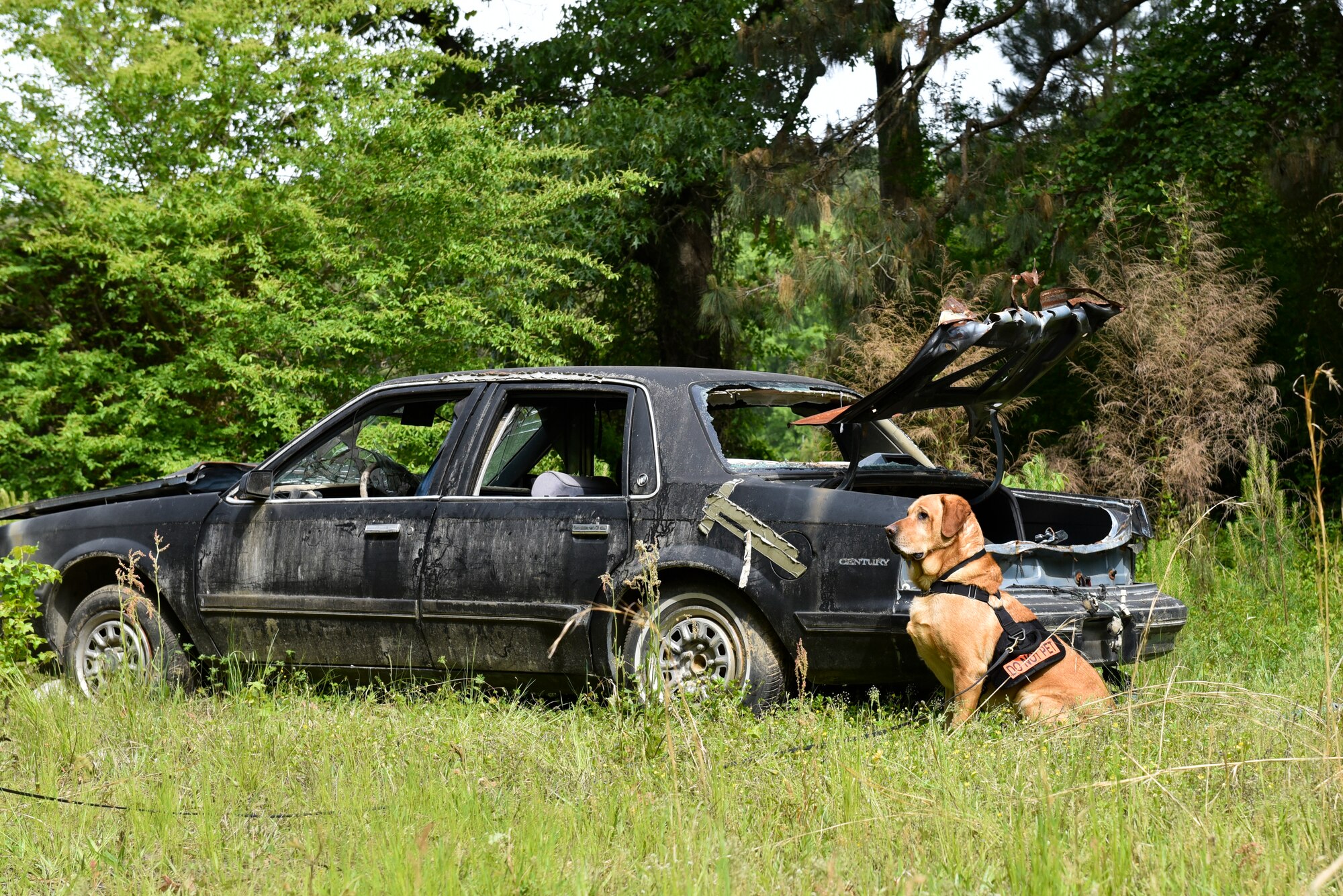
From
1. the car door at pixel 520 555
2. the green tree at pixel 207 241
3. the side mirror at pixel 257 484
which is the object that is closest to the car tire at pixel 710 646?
the car door at pixel 520 555

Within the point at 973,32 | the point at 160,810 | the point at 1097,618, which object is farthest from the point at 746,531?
the point at 973,32

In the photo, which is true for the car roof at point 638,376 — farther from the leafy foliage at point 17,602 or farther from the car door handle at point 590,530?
the leafy foliage at point 17,602

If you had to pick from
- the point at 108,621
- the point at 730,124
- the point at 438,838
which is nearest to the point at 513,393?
the point at 108,621

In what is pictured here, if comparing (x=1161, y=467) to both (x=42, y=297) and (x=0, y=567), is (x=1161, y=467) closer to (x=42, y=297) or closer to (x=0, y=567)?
(x=0, y=567)

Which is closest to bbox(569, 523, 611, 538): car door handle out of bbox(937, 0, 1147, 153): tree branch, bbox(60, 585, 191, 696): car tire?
bbox(60, 585, 191, 696): car tire

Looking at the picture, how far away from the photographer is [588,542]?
17.4 ft

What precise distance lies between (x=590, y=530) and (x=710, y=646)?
70 cm

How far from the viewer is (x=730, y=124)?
56.7 feet

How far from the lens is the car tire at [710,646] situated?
4879 mm

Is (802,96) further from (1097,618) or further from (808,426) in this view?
(1097,618)

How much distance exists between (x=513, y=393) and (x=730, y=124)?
40.0ft

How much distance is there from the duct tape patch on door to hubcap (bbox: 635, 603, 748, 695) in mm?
235

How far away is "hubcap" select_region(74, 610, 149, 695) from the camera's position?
6.11 metres

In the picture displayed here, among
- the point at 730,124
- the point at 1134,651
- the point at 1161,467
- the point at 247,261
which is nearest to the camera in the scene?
the point at 1134,651
